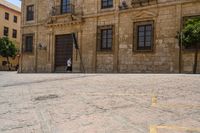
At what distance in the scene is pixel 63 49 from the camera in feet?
78.8

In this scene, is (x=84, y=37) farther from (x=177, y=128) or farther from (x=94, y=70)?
(x=177, y=128)

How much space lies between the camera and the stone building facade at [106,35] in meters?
17.6

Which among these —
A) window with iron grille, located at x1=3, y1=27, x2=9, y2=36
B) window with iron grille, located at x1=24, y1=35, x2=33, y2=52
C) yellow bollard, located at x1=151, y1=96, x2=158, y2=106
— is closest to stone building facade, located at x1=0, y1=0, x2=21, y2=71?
window with iron grille, located at x1=3, y1=27, x2=9, y2=36

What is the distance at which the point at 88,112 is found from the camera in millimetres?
5105

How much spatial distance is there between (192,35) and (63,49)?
12.5m

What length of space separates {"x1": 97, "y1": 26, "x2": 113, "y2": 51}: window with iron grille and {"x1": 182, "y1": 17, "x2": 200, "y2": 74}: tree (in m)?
6.50

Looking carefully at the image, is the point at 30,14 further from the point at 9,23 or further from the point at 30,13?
the point at 9,23

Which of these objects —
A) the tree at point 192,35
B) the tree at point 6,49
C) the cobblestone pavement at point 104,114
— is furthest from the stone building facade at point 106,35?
the tree at point 6,49

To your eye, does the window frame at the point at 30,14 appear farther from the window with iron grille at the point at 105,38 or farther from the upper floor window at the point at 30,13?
the window with iron grille at the point at 105,38

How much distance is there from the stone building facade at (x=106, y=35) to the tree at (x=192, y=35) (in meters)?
0.85

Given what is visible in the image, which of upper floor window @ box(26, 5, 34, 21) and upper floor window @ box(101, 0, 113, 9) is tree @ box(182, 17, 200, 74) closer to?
upper floor window @ box(101, 0, 113, 9)

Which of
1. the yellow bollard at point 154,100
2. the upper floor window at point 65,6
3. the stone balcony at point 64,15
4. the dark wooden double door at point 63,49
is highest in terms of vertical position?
the upper floor window at point 65,6

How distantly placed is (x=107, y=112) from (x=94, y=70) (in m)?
16.3

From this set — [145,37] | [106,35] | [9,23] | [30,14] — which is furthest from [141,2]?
[9,23]
